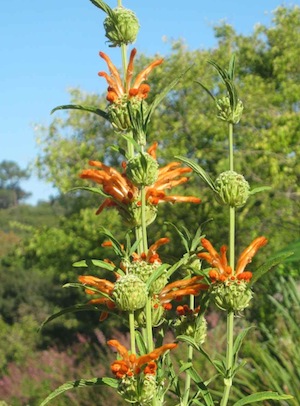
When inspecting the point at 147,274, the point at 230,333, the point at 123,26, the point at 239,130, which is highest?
the point at 239,130

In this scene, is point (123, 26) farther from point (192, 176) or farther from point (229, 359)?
point (192, 176)

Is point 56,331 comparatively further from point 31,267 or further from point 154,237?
point 154,237

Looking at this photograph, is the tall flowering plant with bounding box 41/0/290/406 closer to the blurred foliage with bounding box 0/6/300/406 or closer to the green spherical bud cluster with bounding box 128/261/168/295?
the green spherical bud cluster with bounding box 128/261/168/295

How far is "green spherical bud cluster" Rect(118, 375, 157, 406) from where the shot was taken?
4.03 ft

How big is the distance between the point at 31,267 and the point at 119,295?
12851mm

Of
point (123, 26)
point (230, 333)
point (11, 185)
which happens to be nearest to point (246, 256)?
point (230, 333)

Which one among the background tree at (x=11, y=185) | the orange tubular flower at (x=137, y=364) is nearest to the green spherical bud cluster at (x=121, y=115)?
the orange tubular flower at (x=137, y=364)

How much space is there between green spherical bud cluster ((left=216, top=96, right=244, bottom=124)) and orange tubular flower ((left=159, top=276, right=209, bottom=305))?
315 millimetres

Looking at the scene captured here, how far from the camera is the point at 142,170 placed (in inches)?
51.3

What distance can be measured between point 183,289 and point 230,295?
3.8 inches

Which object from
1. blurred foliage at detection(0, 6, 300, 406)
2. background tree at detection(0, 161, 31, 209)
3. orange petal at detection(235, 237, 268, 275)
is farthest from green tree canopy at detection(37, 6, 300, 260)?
background tree at detection(0, 161, 31, 209)

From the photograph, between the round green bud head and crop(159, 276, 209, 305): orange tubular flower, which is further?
crop(159, 276, 209, 305): orange tubular flower

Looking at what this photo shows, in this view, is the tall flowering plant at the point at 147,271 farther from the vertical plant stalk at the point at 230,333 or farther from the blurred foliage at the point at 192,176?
the blurred foliage at the point at 192,176

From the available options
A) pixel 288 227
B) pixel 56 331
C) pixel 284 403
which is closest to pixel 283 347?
pixel 284 403
